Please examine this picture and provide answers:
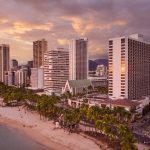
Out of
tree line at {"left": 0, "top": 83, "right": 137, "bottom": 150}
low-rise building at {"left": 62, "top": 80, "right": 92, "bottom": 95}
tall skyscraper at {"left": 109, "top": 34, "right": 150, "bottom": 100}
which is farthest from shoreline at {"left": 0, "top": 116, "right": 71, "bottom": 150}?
low-rise building at {"left": 62, "top": 80, "right": 92, "bottom": 95}

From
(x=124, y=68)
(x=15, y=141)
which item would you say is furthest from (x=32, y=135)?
(x=124, y=68)

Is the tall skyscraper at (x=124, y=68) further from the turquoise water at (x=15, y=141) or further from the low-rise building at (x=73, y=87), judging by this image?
the turquoise water at (x=15, y=141)

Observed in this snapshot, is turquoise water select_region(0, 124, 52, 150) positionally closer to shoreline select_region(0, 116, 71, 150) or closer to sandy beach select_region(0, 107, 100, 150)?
shoreline select_region(0, 116, 71, 150)

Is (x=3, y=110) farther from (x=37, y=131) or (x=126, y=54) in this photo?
(x=126, y=54)

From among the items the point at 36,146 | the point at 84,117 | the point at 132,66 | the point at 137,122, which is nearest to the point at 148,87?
the point at 132,66

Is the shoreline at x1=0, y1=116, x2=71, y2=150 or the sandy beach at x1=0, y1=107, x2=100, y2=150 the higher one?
the sandy beach at x1=0, y1=107, x2=100, y2=150
